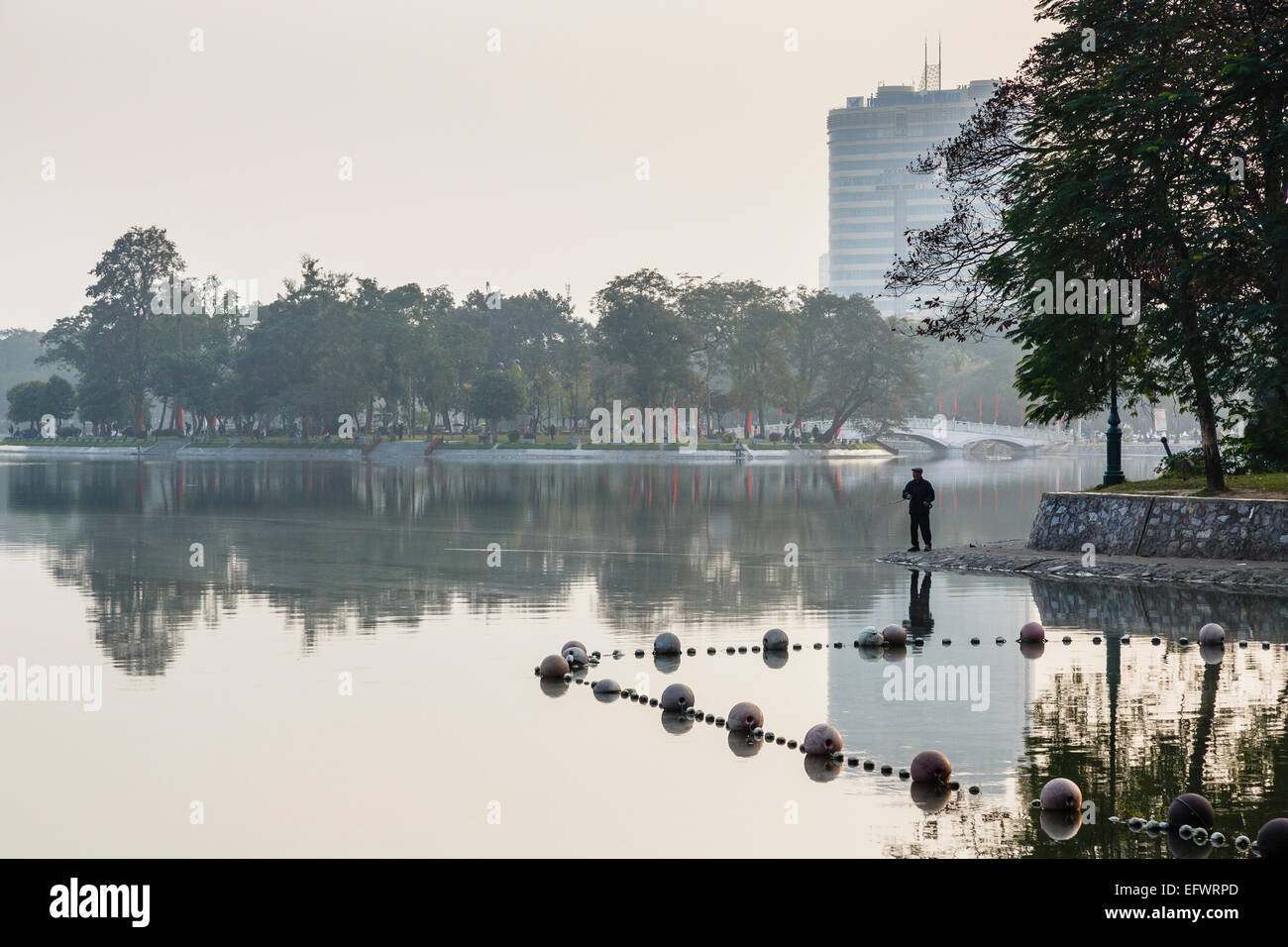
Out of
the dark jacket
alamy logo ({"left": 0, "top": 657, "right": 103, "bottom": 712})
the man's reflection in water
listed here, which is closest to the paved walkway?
the dark jacket

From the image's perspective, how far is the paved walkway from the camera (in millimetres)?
21828

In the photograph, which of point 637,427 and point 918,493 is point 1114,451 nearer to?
point 918,493

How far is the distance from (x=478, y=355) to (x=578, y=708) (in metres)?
111

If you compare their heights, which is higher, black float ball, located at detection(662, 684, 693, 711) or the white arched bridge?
the white arched bridge

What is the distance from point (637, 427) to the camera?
366ft

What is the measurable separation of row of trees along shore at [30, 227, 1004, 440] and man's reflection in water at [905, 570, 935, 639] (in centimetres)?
8386

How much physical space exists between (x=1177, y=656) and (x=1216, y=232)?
10.6 m

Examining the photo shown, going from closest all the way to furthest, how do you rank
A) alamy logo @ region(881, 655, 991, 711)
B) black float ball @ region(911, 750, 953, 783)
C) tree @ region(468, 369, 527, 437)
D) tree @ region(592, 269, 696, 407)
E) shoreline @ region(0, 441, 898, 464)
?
black float ball @ region(911, 750, 953, 783)
alamy logo @ region(881, 655, 991, 711)
shoreline @ region(0, 441, 898, 464)
tree @ region(592, 269, 696, 407)
tree @ region(468, 369, 527, 437)

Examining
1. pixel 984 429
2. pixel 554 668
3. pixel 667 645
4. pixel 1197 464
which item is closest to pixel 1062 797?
pixel 554 668

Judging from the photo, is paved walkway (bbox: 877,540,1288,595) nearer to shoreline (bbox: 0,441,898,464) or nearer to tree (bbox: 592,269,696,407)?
shoreline (bbox: 0,441,898,464)
